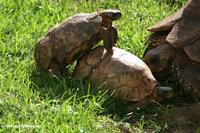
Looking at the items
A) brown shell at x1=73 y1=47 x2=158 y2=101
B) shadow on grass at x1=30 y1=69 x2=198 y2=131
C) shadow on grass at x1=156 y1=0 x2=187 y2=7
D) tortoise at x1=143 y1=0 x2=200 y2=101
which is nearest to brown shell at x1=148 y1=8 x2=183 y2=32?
tortoise at x1=143 y1=0 x2=200 y2=101

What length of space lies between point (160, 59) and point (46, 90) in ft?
4.01

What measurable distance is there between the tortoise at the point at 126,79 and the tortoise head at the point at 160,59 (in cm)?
42

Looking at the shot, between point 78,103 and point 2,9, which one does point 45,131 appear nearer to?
point 78,103

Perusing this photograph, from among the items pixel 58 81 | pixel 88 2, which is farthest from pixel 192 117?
pixel 88 2

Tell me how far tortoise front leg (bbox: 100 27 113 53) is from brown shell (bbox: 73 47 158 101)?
60mm

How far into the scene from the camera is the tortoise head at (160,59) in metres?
5.23

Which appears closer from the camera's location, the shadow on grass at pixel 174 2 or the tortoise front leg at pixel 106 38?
the tortoise front leg at pixel 106 38

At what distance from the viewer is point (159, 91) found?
467cm

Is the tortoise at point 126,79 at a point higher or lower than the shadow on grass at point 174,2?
lower

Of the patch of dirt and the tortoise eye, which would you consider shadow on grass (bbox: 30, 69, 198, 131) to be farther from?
the tortoise eye

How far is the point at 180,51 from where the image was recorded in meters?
5.16

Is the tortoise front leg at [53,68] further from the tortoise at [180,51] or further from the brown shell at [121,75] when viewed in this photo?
the tortoise at [180,51]

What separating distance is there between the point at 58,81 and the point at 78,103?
46cm

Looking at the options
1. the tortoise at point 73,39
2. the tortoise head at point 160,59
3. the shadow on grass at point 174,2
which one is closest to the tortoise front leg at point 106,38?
the tortoise at point 73,39
